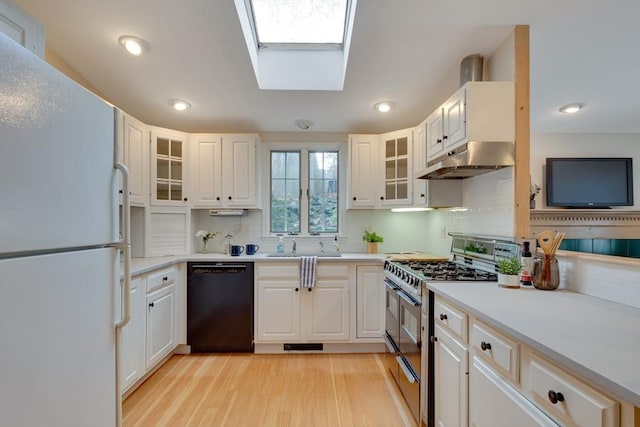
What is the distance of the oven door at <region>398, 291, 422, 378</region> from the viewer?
1765 millimetres

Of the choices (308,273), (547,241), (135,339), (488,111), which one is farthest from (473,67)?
(135,339)

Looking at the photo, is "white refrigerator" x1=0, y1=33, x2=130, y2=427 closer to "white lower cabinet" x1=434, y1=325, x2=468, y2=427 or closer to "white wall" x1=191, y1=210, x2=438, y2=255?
"white lower cabinet" x1=434, y1=325, x2=468, y2=427

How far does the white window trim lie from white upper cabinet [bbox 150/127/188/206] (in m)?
0.89

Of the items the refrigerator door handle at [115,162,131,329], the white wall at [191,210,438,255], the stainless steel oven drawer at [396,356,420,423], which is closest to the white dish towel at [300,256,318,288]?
the white wall at [191,210,438,255]

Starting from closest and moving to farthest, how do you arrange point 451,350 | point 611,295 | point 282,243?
point 611,295, point 451,350, point 282,243

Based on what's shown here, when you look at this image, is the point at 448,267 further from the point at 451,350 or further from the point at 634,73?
the point at 634,73

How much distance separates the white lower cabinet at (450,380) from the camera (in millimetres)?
1331

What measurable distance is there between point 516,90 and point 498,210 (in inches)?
30.6

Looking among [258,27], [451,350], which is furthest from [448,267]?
[258,27]

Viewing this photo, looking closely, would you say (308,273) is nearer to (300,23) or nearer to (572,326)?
(572,326)

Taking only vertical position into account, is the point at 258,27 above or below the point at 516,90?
above

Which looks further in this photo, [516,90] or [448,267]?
[448,267]

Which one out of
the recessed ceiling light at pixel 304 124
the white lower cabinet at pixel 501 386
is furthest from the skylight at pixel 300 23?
the white lower cabinet at pixel 501 386

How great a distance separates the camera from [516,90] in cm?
178
